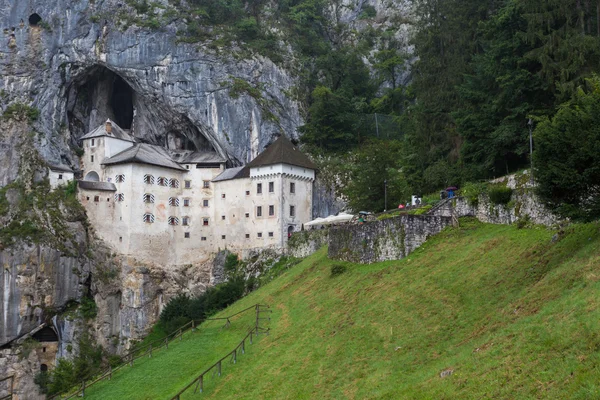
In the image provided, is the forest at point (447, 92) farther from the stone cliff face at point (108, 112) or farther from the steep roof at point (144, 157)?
the steep roof at point (144, 157)

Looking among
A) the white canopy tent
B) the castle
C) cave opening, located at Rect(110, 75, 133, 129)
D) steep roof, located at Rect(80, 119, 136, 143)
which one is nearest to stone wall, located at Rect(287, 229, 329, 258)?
the white canopy tent

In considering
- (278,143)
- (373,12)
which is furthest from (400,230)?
(373,12)

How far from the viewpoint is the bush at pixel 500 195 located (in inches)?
1181

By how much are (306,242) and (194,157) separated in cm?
2063

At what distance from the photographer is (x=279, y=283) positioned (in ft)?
136

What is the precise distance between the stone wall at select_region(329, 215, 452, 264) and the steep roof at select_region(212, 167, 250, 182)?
2952 cm

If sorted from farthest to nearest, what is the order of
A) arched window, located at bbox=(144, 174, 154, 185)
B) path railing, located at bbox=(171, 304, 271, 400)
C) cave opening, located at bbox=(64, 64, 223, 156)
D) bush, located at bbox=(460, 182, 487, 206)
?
1. cave opening, located at bbox=(64, 64, 223, 156)
2. arched window, located at bbox=(144, 174, 154, 185)
3. bush, located at bbox=(460, 182, 487, 206)
4. path railing, located at bbox=(171, 304, 271, 400)

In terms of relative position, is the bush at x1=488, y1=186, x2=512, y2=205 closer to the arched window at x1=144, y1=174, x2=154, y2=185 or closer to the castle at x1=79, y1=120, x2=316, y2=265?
the castle at x1=79, y1=120, x2=316, y2=265

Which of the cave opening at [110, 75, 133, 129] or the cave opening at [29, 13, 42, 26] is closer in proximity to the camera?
the cave opening at [29, 13, 42, 26]

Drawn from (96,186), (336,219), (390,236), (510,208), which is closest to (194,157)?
(96,186)

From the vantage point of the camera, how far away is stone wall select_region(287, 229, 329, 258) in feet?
168

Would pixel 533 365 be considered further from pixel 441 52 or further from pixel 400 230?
pixel 441 52

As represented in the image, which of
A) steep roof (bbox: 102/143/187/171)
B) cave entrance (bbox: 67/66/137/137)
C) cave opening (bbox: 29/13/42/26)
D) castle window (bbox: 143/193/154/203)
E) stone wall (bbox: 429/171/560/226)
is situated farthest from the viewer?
cave entrance (bbox: 67/66/137/137)

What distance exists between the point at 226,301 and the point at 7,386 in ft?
71.0
